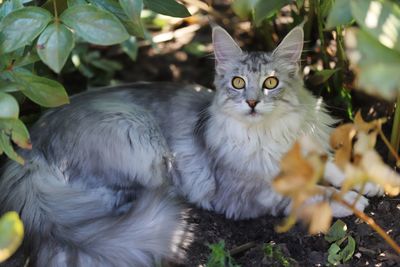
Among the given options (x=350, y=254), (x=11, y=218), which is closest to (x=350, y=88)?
(x=350, y=254)

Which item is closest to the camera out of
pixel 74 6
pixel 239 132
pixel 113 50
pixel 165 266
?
pixel 74 6

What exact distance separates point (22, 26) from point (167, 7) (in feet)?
1.91

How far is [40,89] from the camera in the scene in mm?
2004

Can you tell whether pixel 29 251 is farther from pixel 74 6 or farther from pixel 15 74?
pixel 74 6

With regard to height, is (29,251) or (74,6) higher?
(74,6)

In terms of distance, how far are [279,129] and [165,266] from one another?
2.42 ft

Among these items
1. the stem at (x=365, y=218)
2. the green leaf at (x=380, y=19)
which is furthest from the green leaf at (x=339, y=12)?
the stem at (x=365, y=218)

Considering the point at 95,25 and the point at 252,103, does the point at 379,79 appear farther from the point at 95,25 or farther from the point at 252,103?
the point at 252,103

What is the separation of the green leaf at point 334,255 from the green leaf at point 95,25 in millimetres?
1066

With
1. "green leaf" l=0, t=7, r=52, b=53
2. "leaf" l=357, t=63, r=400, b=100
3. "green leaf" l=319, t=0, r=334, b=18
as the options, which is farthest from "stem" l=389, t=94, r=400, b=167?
"green leaf" l=0, t=7, r=52, b=53

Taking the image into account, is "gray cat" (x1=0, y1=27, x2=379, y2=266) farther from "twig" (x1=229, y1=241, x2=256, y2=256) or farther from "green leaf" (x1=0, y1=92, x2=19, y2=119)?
"green leaf" (x1=0, y1=92, x2=19, y2=119)

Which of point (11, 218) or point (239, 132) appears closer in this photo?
point (11, 218)

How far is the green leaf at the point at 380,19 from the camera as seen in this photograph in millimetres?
1472

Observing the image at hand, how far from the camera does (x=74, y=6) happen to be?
189 cm
